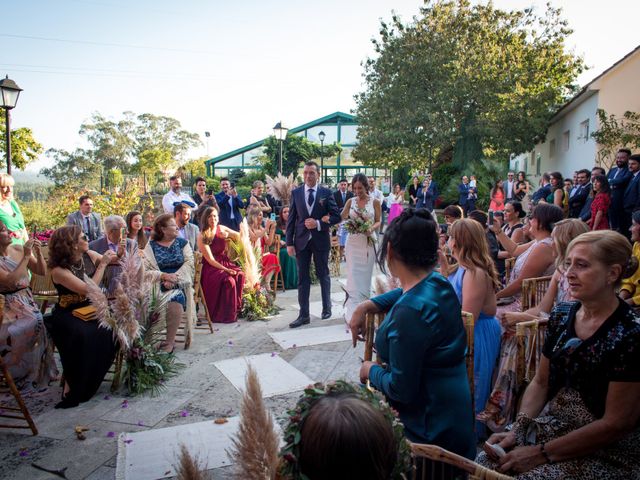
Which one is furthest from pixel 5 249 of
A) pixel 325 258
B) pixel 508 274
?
pixel 508 274

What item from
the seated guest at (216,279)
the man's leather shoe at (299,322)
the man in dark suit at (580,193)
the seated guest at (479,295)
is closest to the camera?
the seated guest at (479,295)

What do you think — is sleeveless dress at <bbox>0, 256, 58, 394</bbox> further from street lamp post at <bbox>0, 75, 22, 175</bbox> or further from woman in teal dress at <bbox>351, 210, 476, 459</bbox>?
street lamp post at <bbox>0, 75, 22, 175</bbox>

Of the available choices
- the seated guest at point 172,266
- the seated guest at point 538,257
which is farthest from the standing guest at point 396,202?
the seated guest at point 538,257

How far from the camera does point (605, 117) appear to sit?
14.1 meters

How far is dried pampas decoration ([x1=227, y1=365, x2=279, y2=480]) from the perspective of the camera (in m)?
1.06

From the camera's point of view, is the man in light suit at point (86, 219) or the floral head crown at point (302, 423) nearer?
the floral head crown at point (302, 423)

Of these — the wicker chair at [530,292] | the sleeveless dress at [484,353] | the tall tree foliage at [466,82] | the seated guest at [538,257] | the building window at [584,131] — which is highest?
the tall tree foliage at [466,82]

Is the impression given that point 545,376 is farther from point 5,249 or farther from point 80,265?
point 5,249

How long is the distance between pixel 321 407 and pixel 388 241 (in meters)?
1.02

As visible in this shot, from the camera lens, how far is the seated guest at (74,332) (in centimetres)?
393

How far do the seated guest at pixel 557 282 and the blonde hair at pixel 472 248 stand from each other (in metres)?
0.44

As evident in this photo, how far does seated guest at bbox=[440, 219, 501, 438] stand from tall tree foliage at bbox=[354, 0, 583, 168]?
20556mm

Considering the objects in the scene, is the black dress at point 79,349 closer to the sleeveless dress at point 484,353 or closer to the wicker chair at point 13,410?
the wicker chair at point 13,410

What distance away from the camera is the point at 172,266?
543 cm
